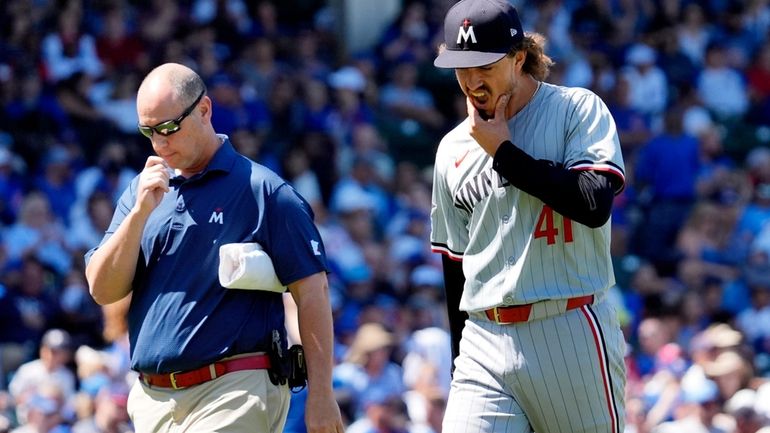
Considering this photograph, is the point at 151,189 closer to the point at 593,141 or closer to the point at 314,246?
the point at 314,246

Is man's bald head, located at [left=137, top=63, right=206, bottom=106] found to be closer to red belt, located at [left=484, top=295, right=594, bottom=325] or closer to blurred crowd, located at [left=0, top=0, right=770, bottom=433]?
red belt, located at [left=484, top=295, right=594, bottom=325]

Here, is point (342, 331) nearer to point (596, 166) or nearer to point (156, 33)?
point (156, 33)

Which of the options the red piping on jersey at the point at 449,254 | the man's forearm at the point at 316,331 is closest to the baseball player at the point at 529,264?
the red piping on jersey at the point at 449,254

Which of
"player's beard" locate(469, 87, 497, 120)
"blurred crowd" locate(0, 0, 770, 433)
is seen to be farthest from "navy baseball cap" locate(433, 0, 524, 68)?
"blurred crowd" locate(0, 0, 770, 433)

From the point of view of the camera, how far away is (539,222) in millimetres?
4816

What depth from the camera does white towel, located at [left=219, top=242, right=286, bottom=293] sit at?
4.97 metres

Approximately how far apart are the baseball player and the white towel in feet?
2.44

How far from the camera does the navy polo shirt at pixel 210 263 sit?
5062 mm

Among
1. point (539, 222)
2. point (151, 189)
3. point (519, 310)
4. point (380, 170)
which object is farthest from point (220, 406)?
point (380, 170)

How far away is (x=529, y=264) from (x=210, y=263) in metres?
1.16

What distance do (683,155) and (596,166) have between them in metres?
10.7

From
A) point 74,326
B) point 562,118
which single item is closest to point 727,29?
point 74,326

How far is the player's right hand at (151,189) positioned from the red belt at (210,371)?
0.60m

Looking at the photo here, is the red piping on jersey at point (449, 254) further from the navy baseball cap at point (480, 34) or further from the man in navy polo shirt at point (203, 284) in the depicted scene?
the navy baseball cap at point (480, 34)
